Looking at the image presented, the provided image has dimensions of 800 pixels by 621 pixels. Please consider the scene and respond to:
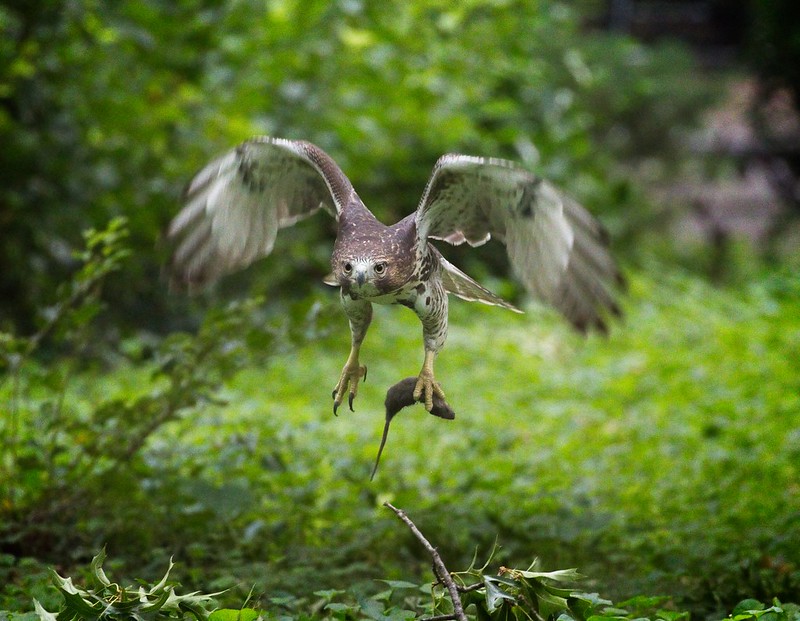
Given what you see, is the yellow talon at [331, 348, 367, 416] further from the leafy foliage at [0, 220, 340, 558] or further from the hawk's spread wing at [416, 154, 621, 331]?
the leafy foliage at [0, 220, 340, 558]

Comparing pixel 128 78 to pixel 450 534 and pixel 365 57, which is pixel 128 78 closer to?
pixel 365 57

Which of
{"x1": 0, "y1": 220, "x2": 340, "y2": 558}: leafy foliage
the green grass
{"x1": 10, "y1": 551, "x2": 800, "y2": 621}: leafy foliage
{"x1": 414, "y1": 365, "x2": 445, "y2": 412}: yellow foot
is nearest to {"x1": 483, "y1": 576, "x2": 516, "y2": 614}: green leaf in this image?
{"x1": 10, "y1": 551, "x2": 800, "y2": 621}: leafy foliage

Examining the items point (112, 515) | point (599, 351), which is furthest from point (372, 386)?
point (112, 515)

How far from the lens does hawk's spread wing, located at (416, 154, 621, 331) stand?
7.79 feet

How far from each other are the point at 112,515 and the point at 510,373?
376 centimetres

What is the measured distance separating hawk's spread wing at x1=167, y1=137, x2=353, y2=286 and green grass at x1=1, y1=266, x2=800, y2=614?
89 cm

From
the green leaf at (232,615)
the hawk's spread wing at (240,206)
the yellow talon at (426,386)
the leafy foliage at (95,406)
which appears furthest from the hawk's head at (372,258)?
the leafy foliage at (95,406)

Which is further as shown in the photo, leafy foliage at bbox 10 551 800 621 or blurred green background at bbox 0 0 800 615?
blurred green background at bbox 0 0 800 615

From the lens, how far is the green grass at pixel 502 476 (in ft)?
11.3

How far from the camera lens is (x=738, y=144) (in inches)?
440

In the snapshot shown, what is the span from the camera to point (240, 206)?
2.78 metres

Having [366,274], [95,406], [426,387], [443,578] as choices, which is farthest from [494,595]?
[95,406]

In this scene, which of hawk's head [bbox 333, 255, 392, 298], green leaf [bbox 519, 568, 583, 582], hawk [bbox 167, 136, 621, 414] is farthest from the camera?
green leaf [bbox 519, 568, 583, 582]

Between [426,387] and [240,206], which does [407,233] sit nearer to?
[426,387]
